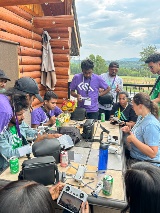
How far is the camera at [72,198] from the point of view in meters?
1.17

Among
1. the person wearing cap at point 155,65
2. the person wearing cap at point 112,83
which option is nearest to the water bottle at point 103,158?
the person wearing cap at point 155,65

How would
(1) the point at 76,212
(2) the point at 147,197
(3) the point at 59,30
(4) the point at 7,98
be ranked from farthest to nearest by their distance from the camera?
(3) the point at 59,30 → (4) the point at 7,98 → (1) the point at 76,212 → (2) the point at 147,197

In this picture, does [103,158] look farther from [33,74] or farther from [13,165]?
[33,74]

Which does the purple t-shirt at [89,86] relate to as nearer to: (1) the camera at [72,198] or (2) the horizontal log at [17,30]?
(2) the horizontal log at [17,30]

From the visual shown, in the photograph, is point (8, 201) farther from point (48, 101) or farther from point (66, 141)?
point (48, 101)

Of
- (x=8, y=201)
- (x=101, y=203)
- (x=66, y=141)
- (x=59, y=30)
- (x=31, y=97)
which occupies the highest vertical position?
(x=59, y=30)

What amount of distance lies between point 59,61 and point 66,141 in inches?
155

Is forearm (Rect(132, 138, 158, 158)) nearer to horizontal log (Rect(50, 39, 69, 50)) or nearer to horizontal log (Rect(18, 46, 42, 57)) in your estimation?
horizontal log (Rect(18, 46, 42, 57))

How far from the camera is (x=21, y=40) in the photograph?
13.2 feet

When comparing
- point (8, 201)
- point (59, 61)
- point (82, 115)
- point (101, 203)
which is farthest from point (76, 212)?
point (59, 61)

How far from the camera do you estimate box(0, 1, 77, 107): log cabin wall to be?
3525 millimetres

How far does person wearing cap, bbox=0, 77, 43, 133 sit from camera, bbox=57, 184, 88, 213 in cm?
79

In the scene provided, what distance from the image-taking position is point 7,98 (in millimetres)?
1720

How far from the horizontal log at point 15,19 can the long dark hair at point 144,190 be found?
3.44 m
